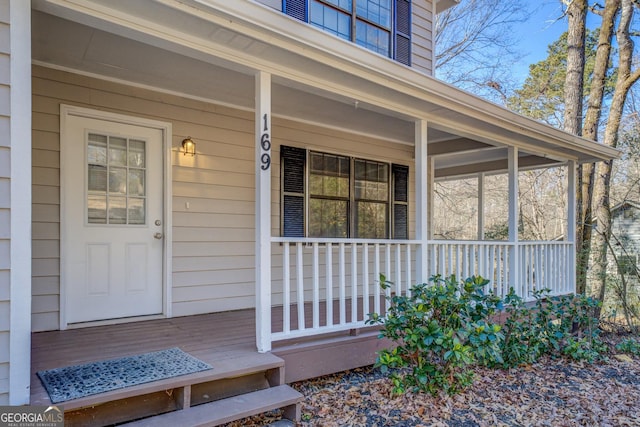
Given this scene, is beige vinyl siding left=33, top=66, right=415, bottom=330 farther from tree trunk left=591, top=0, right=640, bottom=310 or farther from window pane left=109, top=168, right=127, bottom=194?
tree trunk left=591, top=0, right=640, bottom=310

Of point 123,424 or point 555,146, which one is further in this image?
point 555,146

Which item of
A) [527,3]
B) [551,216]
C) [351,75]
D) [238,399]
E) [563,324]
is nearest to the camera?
[238,399]

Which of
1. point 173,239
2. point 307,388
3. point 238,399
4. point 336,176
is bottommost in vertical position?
point 307,388

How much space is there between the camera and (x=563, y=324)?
4785 mm

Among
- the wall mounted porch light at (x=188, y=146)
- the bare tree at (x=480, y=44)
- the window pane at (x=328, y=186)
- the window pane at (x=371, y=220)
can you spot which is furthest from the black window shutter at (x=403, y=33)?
the bare tree at (x=480, y=44)

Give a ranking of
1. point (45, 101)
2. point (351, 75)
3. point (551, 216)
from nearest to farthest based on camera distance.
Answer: point (351, 75) < point (45, 101) < point (551, 216)

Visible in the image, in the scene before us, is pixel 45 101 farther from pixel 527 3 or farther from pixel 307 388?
pixel 527 3

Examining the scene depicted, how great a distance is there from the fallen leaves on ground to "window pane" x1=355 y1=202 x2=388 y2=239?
2316 mm

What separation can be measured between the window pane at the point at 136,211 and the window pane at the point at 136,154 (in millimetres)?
349

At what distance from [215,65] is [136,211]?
5.53 ft

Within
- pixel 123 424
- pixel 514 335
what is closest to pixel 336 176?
pixel 514 335

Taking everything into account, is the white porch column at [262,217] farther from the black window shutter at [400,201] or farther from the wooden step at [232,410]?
the black window shutter at [400,201]

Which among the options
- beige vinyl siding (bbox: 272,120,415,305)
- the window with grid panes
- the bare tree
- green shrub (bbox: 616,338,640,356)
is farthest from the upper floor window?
the bare tree

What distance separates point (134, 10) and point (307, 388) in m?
3.04
